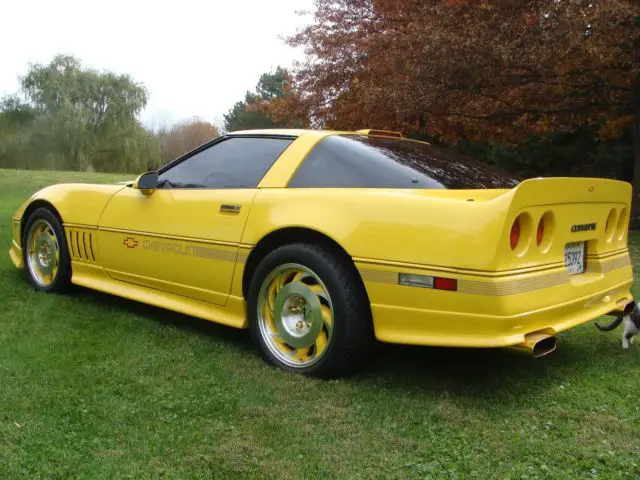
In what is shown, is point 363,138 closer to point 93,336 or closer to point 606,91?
point 93,336

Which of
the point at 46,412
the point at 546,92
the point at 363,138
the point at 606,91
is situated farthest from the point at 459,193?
the point at 606,91

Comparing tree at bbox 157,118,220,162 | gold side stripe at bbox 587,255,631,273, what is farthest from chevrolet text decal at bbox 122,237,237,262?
tree at bbox 157,118,220,162

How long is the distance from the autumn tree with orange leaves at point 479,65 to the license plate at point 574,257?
6.67 metres

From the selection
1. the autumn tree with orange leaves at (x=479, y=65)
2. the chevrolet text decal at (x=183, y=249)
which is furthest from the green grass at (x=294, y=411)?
the autumn tree with orange leaves at (x=479, y=65)

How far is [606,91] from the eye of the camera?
11.7 meters

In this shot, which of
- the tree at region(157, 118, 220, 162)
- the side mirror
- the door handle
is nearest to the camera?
the door handle

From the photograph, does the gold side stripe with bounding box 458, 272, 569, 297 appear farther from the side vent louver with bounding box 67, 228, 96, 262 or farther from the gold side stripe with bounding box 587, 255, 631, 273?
the side vent louver with bounding box 67, 228, 96, 262

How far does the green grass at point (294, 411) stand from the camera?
237cm

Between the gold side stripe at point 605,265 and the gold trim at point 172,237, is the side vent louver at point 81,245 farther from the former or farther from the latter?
the gold side stripe at point 605,265

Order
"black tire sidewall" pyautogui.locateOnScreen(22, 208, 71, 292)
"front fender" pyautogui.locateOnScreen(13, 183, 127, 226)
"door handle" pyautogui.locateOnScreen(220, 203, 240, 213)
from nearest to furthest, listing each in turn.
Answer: "door handle" pyautogui.locateOnScreen(220, 203, 240, 213)
"front fender" pyautogui.locateOnScreen(13, 183, 127, 226)
"black tire sidewall" pyautogui.locateOnScreen(22, 208, 71, 292)

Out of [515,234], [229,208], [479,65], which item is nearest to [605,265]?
[515,234]

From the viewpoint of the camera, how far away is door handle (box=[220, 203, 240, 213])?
362 centimetres

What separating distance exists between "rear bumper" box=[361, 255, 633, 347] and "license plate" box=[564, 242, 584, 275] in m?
0.06

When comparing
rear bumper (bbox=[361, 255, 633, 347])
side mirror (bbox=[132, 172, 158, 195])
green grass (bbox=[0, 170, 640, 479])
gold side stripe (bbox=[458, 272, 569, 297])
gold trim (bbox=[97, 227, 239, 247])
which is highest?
side mirror (bbox=[132, 172, 158, 195])
